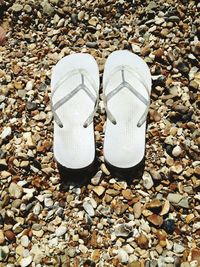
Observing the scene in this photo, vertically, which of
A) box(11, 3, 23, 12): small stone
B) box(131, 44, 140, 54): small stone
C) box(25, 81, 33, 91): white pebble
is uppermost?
box(11, 3, 23, 12): small stone

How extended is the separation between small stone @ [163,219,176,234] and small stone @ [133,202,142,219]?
122 mm

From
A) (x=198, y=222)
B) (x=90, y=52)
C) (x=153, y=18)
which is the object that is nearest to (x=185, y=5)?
(x=153, y=18)

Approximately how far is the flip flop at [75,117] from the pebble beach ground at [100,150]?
8cm

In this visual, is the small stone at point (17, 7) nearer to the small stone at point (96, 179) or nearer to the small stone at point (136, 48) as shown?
the small stone at point (136, 48)

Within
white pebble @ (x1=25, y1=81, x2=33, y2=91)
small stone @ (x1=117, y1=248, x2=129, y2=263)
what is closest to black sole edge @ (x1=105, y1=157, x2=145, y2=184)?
small stone @ (x1=117, y1=248, x2=129, y2=263)

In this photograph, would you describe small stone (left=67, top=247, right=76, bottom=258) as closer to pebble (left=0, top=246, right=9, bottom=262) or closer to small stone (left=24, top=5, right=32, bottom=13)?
pebble (left=0, top=246, right=9, bottom=262)

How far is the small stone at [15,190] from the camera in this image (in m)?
2.43

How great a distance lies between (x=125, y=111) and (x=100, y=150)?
0.22 metres

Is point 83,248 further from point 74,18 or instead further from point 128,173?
point 74,18

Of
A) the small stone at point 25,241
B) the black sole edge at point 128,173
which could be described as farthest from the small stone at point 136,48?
the small stone at point 25,241

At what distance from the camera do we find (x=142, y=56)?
277cm

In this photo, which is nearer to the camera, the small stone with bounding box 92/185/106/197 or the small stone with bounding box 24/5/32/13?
the small stone with bounding box 92/185/106/197

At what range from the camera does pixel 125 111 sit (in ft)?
8.18

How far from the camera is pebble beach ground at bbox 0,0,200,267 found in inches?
91.0
